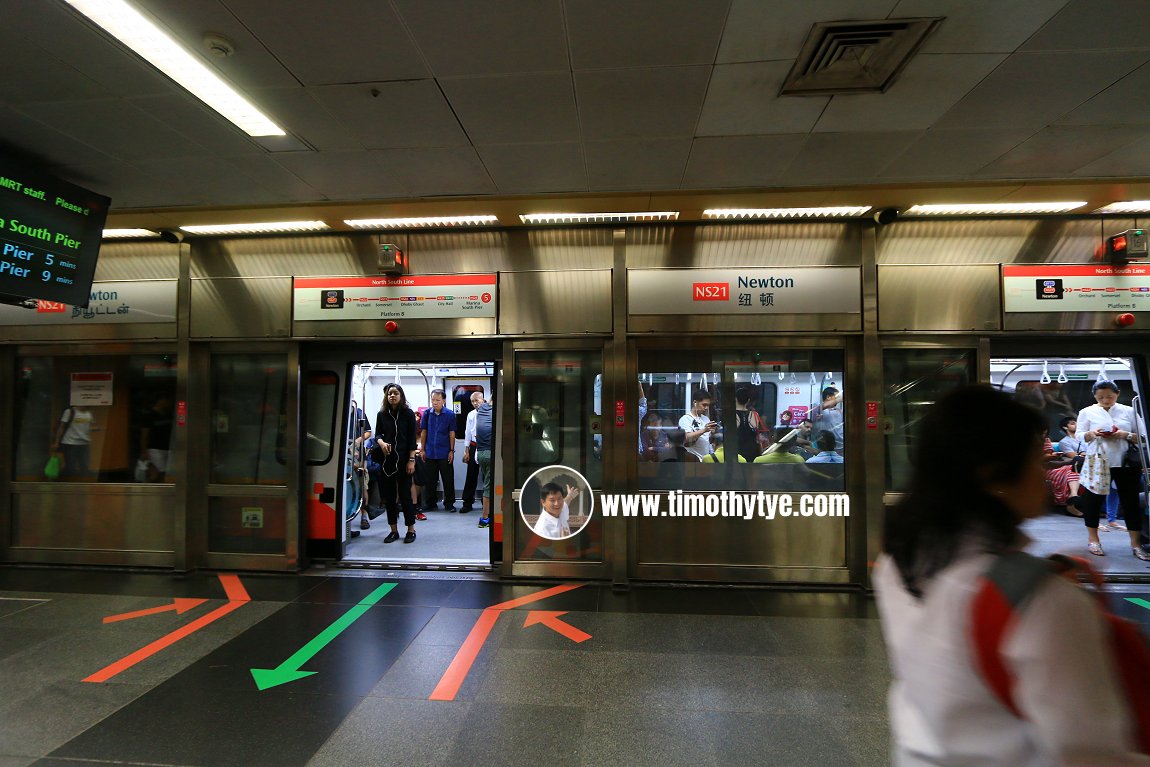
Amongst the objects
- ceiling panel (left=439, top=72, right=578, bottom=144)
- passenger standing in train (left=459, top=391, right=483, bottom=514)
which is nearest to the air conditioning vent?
ceiling panel (left=439, top=72, right=578, bottom=144)

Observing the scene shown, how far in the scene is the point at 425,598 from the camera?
434 cm

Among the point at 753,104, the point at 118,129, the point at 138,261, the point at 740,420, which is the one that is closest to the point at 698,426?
the point at 740,420

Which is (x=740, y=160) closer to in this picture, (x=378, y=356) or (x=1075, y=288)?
(x=1075, y=288)

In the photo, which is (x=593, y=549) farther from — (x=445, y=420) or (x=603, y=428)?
(x=445, y=420)

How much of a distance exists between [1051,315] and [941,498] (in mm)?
5029

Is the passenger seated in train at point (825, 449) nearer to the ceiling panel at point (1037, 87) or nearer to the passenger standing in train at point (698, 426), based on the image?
the passenger standing in train at point (698, 426)

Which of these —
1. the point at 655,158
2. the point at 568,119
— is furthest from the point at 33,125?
the point at 655,158

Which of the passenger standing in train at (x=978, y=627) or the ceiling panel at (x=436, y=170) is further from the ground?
the ceiling panel at (x=436, y=170)

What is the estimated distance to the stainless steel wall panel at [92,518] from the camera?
202 inches

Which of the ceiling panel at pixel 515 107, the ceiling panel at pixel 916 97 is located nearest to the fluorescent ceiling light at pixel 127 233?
the ceiling panel at pixel 515 107

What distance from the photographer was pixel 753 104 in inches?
114

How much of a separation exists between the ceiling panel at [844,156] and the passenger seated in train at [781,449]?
209cm

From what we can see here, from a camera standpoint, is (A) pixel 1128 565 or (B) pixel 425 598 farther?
(A) pixel 1128 565

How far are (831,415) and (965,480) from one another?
4.21 m
